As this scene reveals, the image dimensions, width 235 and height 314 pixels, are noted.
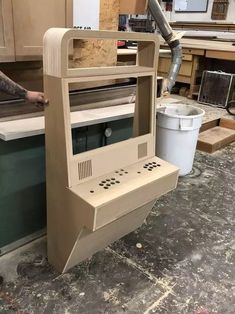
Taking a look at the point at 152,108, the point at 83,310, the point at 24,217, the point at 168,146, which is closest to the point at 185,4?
the point at 168,146

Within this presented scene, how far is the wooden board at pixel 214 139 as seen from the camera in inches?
131

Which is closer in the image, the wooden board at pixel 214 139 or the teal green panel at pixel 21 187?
the teal green panel at pixel 21 187

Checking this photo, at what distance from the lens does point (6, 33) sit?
1532 mm

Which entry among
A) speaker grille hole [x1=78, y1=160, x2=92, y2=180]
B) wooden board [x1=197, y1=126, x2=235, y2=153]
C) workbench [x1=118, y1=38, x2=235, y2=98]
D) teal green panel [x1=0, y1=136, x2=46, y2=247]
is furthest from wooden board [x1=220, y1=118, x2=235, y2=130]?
speaker grille hole [x1=78, y1=160, x2=92, y2=180]

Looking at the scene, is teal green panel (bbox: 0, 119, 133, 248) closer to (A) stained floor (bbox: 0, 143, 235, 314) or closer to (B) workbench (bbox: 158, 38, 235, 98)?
(A) stained floor (bbox: 0, 143, 235, 314)

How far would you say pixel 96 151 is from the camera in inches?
55.2

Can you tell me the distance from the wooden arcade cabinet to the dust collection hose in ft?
3.39

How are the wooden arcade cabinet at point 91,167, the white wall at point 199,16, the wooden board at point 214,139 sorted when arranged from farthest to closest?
the white wall at point 199,16 < the wooden board at point 214,139 < the wooden arcade cabinet at point 91,167

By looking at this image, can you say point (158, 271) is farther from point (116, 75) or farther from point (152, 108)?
point (116, 75)

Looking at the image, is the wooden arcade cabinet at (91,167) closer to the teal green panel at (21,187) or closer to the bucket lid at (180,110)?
the teal green panel at (21,187)

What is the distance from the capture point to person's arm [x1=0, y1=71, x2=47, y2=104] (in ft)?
4.32

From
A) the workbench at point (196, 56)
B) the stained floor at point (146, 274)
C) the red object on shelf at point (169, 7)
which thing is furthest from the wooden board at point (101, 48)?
the red object on shelf at point (169, 7)

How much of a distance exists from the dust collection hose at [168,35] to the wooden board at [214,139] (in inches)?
34.2

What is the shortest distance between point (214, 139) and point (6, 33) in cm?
253
